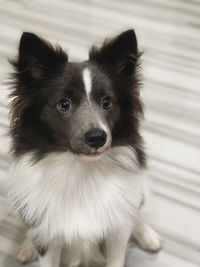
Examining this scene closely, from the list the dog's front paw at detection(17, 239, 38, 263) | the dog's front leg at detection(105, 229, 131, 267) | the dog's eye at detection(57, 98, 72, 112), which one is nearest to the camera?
the dog's eye at detection(57, 98, 72, 112)

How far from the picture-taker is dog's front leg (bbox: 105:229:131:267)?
1716 mm

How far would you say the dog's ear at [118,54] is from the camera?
4.98 feet

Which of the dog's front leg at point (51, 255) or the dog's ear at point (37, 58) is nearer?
the dog's ear at point (37, 58)

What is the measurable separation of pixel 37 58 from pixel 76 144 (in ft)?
1.08

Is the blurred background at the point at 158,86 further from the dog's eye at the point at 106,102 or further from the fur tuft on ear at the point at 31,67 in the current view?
the dog's eye at the point at 106,102

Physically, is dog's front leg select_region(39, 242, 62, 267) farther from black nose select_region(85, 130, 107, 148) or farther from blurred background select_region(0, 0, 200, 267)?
black nose select_region(85, 130, 107, 148)

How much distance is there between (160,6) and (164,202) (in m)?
2.17

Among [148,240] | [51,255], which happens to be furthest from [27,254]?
[148,240]

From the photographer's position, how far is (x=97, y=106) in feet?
5.08

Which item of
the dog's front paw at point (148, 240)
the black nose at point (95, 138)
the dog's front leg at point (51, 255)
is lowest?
the dog's front paw at point (148, 240)

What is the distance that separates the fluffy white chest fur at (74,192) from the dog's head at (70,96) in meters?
0.07

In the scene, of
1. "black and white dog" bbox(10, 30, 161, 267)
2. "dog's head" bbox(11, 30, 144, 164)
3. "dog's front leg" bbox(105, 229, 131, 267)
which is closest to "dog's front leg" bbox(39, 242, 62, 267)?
"black and white dog" bbox(10, 30, 161, 267)

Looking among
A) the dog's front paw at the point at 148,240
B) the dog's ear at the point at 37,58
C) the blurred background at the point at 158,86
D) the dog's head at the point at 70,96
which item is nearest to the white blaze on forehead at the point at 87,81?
the dog's head at the point at 70,96

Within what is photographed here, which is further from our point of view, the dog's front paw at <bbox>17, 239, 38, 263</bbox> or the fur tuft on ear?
the dog's front paw at <bbox>17, 239, 38, 263</bbox>
